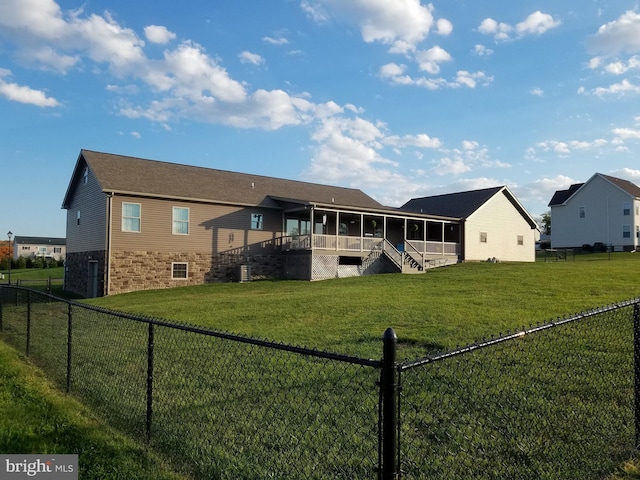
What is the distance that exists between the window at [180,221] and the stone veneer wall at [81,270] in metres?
3.49

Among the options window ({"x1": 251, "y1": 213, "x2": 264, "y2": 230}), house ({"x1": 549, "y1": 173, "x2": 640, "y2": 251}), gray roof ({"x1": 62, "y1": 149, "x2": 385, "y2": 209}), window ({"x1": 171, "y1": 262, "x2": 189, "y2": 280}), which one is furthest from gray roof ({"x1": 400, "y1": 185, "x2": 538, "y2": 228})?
window ({"x1": 171, "y1": 262, "x2": 189, "y2": 280})

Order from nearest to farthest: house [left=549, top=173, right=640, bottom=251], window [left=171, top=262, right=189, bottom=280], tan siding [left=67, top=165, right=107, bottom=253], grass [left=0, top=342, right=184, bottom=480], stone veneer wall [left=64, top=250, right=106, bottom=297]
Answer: grass [left=0, top=342, right=184, bottom=480], stone veneer wall [left=64, top=250, right=106, bottom=297], tan siding [left=67, top=165, right=107, bottom=253], window [left=171, top=262, right=189, bottom=280], house [left=549, top=173, right=640, bottom=251]

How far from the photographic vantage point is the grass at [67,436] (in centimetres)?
393

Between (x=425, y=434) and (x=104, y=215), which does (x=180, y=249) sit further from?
(x=425, y=434)

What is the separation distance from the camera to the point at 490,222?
3369 centimetres

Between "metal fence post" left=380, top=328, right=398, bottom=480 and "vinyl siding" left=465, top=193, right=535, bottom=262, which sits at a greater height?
"vinyl siding" left=465, top=193, right=535, bottom=262

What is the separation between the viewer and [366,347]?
791 centimetres

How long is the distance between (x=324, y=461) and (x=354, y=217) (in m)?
26.6

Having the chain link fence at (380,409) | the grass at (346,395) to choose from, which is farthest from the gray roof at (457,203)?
the chain link fence at (380,409)

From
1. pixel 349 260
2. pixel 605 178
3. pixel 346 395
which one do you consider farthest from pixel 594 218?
pixel 346 395

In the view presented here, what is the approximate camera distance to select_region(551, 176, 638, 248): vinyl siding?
151 feet

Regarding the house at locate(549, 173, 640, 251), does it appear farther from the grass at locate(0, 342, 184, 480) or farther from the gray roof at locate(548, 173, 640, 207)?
the grass at locate(0, 342, 184, 480)

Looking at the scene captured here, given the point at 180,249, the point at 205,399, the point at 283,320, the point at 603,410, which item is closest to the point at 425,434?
the point at 603,410

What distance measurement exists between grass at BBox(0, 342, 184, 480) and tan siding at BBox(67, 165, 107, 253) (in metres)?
17.9
